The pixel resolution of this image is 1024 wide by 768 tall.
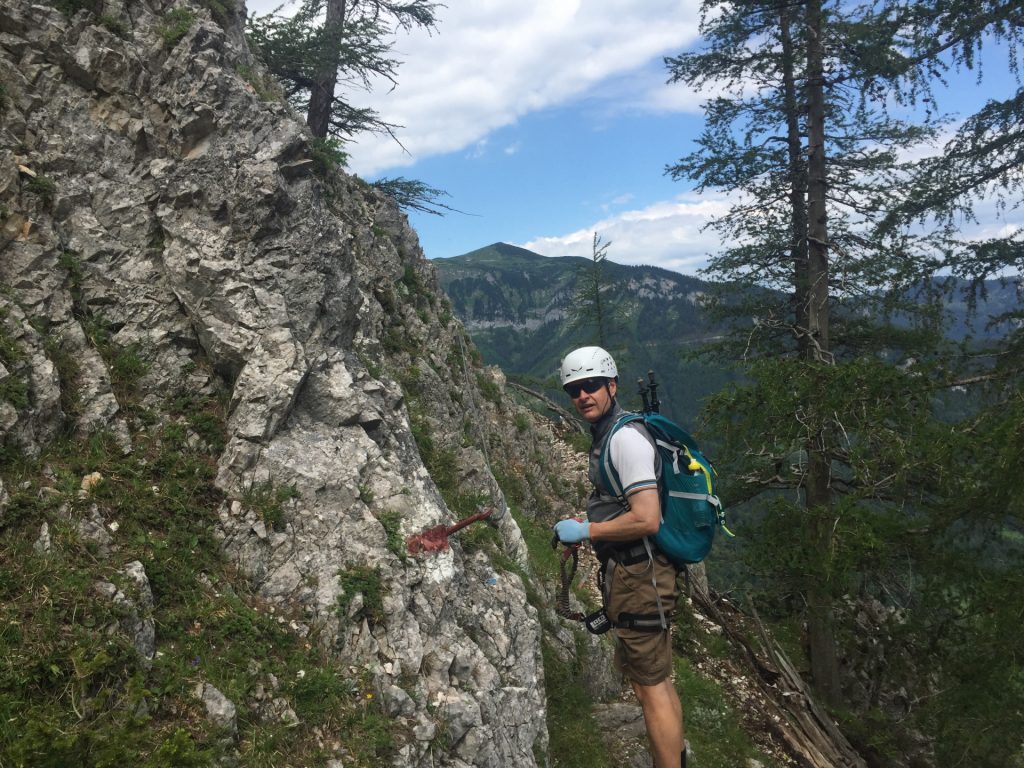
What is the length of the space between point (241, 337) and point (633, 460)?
506 cm

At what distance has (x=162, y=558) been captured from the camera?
4.76 m

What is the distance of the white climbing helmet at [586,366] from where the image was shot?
486 centimetres

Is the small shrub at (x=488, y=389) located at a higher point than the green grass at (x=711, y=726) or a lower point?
higher

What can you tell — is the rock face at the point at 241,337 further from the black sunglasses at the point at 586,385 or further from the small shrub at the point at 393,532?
the black sunglasses at the point at 586,385

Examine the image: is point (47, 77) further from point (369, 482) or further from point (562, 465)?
point (562, 465)

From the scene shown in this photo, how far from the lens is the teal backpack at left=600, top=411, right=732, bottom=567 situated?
14.7ft

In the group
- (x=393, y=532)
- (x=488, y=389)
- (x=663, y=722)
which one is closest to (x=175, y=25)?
(x=393, y=532)

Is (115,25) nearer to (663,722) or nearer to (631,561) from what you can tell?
(631,561)

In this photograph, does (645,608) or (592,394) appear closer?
(645,608)

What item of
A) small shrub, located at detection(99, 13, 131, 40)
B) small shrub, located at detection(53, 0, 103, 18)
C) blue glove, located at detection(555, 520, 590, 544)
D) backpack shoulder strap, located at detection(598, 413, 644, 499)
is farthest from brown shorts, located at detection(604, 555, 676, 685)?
small shrub, located at detection(53, 0, 103, 18)

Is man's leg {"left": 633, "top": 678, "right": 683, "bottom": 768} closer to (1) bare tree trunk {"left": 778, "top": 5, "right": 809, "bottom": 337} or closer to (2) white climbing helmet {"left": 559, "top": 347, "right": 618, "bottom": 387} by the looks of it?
(2) white climbing helmet {"left": 559, "top": 347, "right": 618, "bottom": 387}

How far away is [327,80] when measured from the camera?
46.8ft

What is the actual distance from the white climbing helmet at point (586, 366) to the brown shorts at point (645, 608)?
1618mm

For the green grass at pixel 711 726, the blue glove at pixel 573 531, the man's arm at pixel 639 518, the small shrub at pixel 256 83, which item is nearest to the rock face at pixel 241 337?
the small shrub at pixel 256 83
